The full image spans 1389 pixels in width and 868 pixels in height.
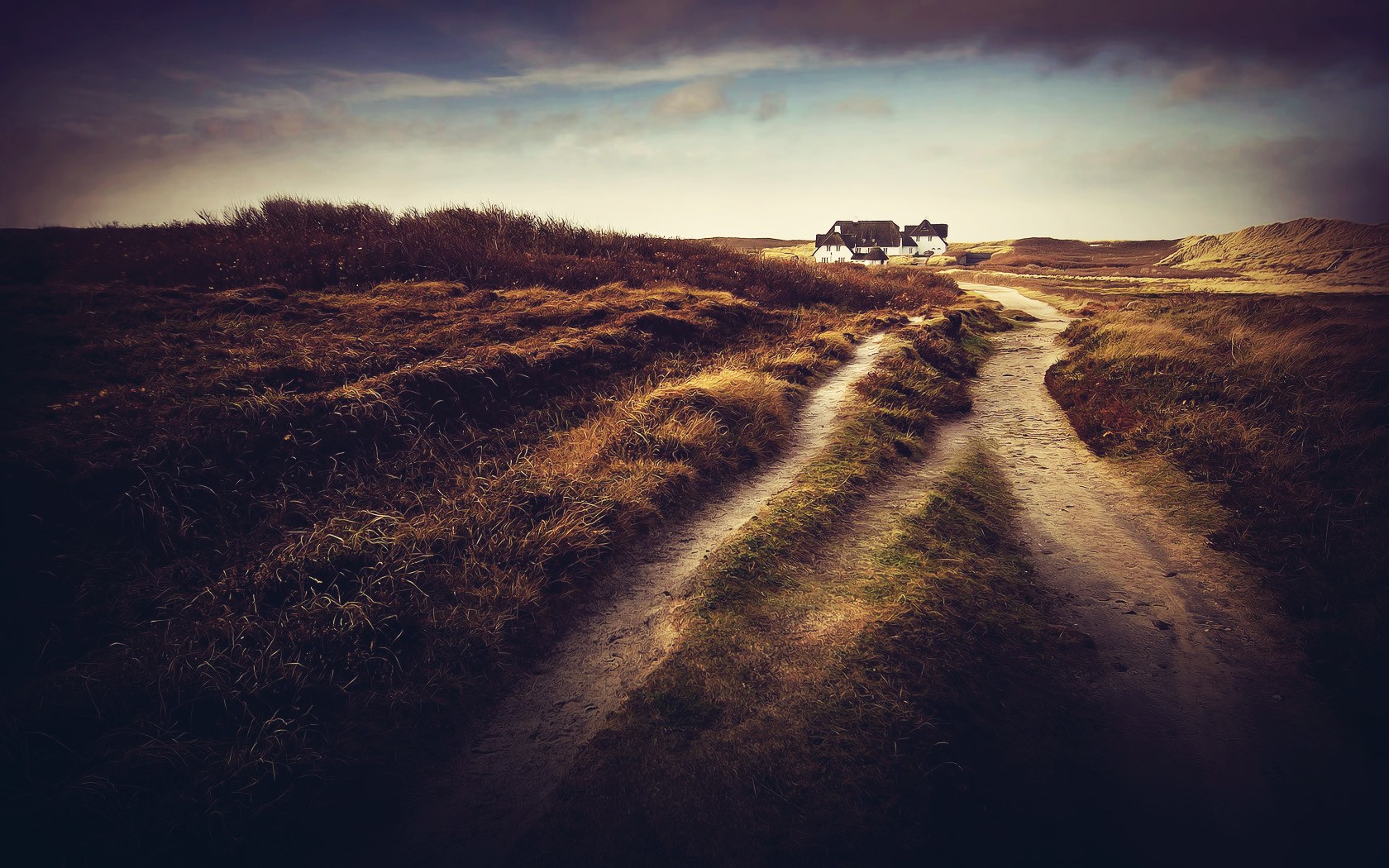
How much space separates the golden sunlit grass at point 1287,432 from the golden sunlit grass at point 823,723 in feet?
8.56

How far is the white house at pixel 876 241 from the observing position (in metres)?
81.3

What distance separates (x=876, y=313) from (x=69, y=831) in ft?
71.6

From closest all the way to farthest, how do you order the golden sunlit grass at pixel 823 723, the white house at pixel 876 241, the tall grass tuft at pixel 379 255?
1. the golden sunlit grass at pixel 823 723
2. the tall grass tuft at pixel 379 255
3. the white house at pixel 876 241

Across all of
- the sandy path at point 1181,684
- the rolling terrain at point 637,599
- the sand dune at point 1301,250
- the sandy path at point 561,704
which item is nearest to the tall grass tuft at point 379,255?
the rolling terrain at point 637,599

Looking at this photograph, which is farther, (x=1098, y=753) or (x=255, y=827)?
(x=1098, y=753)

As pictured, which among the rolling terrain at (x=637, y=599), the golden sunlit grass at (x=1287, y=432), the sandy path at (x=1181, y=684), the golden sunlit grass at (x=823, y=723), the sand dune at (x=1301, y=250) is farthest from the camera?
the sand dune at (x=1301, y=250)

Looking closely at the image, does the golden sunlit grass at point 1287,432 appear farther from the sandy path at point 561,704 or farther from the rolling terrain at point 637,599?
the sandy path at point 561,704

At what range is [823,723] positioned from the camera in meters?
3.71

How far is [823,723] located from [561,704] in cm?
210

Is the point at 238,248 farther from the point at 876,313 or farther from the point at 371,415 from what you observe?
the point at 876,313

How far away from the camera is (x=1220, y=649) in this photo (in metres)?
4.74

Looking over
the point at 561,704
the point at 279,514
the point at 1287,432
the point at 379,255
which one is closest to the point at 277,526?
the point at 279,514

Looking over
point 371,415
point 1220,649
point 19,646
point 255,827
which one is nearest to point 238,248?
point 371,415

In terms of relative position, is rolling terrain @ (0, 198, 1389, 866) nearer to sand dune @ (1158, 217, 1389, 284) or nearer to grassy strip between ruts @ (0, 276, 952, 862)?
grassy strip between ruts @ (0, 276, 952, 862)
